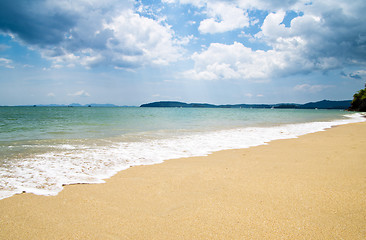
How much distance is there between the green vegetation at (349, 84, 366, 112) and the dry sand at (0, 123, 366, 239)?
105 metres

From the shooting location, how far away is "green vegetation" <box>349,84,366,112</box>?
273ft

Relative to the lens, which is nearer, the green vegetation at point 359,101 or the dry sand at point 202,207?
the dry sand at point 202,207

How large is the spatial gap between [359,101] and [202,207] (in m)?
120

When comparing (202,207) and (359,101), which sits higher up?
(359,101)

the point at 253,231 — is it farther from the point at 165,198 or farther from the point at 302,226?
the point at 165,198

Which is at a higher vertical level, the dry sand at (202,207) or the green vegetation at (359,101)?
the green vegetation at (359,101)

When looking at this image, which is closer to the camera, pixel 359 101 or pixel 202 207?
pixel 202 207

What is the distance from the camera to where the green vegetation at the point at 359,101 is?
83.2 m

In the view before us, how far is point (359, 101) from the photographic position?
297 feet

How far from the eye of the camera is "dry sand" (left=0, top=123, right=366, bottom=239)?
8.57 ft

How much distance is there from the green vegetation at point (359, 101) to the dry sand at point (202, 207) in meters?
105

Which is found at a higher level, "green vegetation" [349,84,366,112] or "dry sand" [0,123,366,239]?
"green vegetation" [349,84,366,112]

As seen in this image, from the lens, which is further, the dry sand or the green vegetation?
the green vegetation

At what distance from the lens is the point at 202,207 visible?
323 cm
